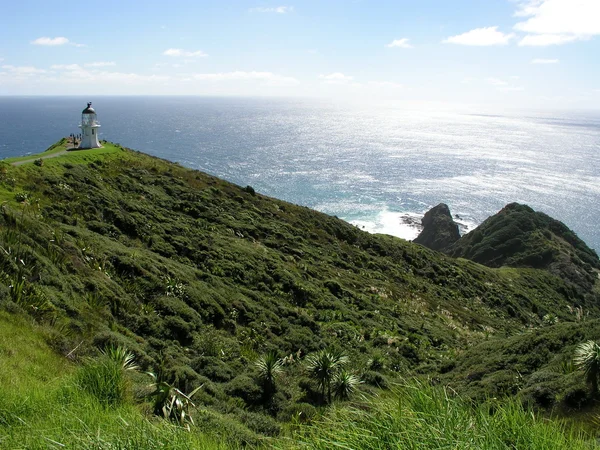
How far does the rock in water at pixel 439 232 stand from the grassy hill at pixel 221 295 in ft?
99.4

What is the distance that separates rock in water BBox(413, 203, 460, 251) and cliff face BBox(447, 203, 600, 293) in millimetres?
1911

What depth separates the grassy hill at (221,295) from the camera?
46.0 ft

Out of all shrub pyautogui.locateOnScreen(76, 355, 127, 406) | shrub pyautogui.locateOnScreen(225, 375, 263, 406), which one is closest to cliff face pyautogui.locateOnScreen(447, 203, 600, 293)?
shrub pyautogui.locateOnScreen(225, 375, 263, 406)

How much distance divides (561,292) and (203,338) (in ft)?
204

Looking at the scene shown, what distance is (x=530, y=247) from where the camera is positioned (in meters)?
73.8

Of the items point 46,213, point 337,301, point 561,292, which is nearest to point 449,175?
point 561,292

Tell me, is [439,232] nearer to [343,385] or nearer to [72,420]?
[343,385]

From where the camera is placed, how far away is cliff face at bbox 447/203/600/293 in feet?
226

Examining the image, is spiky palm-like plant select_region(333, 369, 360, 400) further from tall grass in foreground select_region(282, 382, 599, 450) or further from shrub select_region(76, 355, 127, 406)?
tall grass in foreground select_region(282, 382, 599, 450)

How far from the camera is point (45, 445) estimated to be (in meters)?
4.48

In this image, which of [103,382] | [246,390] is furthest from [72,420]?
[246,390]

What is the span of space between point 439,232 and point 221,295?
7093cm

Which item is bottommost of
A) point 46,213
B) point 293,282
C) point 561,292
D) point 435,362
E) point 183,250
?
point 561,292

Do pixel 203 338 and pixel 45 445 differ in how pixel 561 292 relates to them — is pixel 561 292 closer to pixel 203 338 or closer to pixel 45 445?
pixel 203 338
